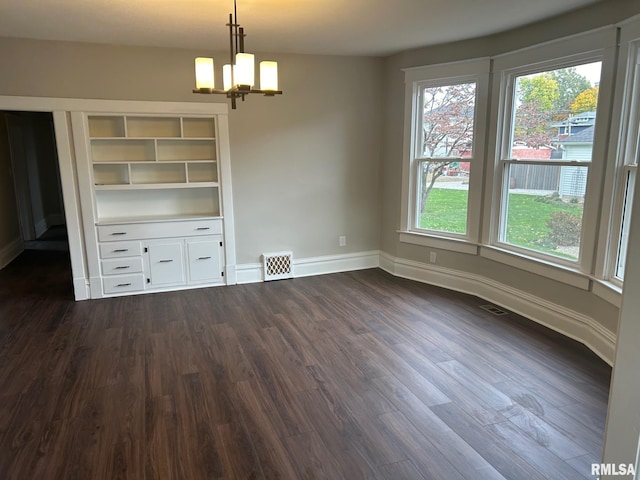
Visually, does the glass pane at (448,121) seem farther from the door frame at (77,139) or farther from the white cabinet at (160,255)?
the white cabinet at (160,255)

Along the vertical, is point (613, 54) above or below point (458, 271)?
above

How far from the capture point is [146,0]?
302cm

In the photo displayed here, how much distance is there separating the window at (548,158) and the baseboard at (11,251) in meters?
6.03

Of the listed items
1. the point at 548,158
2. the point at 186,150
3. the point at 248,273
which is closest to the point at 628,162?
the point at 548,158

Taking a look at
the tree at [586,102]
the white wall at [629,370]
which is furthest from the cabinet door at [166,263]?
the white wall at [629,370]

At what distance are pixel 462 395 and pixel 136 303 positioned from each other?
3232mm

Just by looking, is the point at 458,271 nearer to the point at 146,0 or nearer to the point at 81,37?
the point at 146,0

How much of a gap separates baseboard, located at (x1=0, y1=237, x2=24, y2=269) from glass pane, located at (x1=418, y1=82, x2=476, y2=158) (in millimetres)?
5420

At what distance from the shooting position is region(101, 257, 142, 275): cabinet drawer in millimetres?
4570

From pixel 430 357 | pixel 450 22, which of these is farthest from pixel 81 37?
pixel 430 357

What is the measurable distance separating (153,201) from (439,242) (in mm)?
3195

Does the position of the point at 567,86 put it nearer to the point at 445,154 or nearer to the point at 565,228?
the point at 565,228

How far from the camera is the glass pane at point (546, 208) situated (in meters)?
3.54

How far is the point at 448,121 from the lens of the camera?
183 inches
